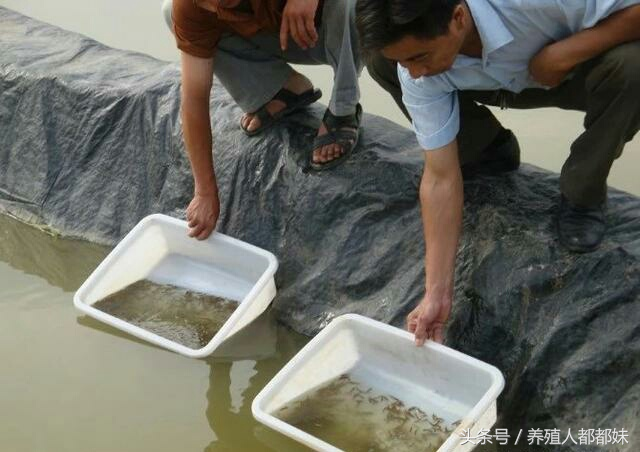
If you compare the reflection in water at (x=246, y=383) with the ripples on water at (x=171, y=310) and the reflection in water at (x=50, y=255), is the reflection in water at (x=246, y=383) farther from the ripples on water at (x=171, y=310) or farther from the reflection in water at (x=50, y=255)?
the reflection in water at (x=50, y=255)

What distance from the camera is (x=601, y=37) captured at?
216 centimetres

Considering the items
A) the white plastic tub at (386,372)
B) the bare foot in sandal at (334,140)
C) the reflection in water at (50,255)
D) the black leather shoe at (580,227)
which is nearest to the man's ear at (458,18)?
the black leather shoe at (580,227)

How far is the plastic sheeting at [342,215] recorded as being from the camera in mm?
2424

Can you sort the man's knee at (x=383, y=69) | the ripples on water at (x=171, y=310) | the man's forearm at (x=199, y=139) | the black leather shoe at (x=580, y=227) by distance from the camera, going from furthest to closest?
1. the ripples on water at (x=171, y=310)
2. the man's forearm at (x=199, y=139)
3. the man's knee at (x=383, y=69)
4. the black leather shoe at (x=580, y=227)

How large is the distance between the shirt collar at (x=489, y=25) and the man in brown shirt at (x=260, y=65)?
2.35ft

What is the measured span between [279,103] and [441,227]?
41.2 inches

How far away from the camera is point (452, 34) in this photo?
2.11m

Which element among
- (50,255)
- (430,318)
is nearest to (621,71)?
(430,318)

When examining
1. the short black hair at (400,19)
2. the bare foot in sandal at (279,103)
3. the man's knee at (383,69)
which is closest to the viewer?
the short black hair at (400,19)

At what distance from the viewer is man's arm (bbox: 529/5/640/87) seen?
213cm

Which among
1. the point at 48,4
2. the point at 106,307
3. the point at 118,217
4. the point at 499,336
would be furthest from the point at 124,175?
the point at 48,4

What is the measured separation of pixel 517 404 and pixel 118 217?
5.82 feet

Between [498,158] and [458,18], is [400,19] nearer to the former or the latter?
[458,18]

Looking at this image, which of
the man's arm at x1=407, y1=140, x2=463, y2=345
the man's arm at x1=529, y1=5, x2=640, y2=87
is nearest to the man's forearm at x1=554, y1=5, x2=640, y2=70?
the man's arm at x1=529, y1=5, x2=640, y2=87
